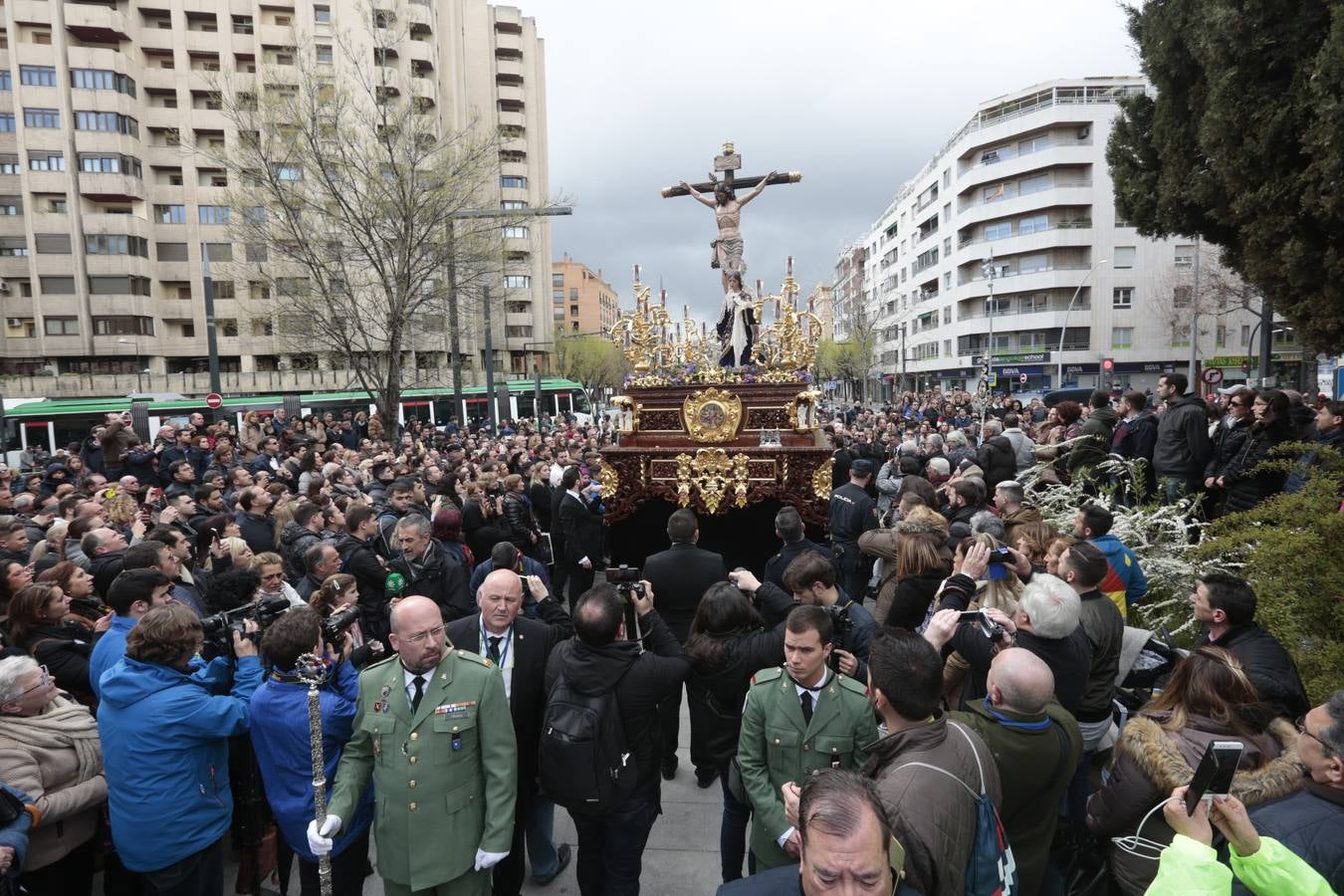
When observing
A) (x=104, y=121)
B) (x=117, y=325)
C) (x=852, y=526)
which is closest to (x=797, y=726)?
(x=852, y=526)

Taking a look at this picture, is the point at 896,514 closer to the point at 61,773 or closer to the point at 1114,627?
the point at 1114,627

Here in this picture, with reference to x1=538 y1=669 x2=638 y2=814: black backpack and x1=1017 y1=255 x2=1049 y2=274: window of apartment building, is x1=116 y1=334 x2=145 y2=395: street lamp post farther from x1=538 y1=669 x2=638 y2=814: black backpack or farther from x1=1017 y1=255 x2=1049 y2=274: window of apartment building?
x1=1017 y1=255 x2=1049 y2=274: window of apartment building

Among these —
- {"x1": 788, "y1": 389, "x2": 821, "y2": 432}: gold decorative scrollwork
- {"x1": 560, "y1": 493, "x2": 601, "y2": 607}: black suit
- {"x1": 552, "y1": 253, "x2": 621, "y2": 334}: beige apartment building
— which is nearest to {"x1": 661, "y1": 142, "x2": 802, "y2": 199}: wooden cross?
{"x1": 788, "y1": 389, "x2": 821, "y2": 432}: gold decorative scrollwork

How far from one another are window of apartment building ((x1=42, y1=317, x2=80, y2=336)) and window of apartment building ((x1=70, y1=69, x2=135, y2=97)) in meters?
12.1

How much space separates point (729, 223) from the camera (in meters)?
10.2

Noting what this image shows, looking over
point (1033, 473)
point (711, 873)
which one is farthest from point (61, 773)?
point (1033, 473)

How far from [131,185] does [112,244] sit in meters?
3.34

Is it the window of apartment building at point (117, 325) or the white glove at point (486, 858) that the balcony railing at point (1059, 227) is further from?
the window of apartment building at point (117, 325)

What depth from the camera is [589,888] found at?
3555mm

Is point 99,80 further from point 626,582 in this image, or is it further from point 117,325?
point 626,582

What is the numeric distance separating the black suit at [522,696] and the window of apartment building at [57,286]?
155 feet

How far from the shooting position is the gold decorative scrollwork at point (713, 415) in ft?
29.3

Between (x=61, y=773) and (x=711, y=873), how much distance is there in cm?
324

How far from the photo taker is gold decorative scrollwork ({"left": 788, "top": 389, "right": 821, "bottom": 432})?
29.0 ft
